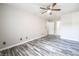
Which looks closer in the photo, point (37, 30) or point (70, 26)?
point (70, 26)

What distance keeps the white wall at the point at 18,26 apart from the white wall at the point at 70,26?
38cm

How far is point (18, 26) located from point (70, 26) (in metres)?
1.02

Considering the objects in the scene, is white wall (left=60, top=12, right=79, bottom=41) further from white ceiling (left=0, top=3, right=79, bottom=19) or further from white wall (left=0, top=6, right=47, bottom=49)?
white wall (left=0, top=6, right=47, bottom=49)

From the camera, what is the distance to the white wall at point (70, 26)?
175cm

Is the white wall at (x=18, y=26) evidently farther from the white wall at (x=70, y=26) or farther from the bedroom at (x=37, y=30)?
the white wall at (x=70, y=26)

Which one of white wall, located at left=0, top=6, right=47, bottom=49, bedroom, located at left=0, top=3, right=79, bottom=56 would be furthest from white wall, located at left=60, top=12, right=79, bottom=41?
white wall, located at left=0, top=6, right=47, bottom=49

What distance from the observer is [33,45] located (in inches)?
73.4

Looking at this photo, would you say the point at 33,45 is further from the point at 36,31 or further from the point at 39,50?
the point at 36,31

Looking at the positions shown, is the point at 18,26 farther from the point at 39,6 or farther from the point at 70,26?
the point at 70,26

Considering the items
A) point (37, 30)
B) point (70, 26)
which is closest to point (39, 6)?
point (37, 30)

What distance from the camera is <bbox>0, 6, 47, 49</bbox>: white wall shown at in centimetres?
177

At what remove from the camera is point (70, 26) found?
179 centimetres

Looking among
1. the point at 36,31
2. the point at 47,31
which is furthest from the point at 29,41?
the point at 47,31

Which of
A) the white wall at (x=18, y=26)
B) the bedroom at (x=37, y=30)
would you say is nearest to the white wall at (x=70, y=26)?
the bedroom at (x=37, y=30)
